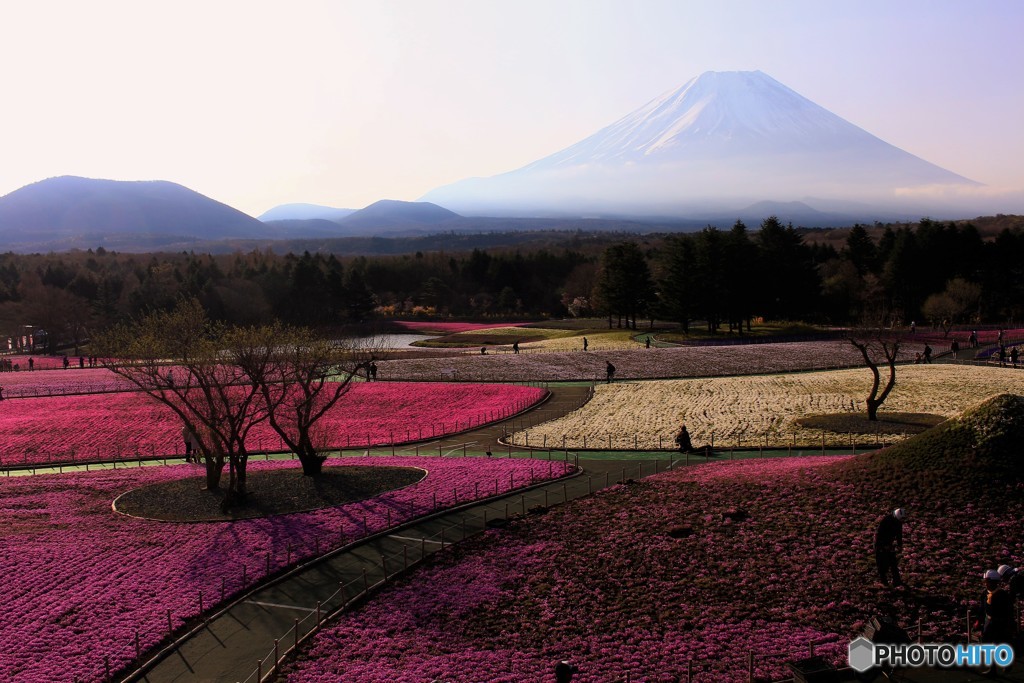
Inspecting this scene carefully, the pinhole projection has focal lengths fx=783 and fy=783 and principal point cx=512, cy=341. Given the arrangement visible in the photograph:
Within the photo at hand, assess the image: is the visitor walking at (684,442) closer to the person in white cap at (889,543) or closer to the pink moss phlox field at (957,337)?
the person in white cap at (889,543)

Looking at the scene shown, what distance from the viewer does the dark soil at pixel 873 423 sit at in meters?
33.6

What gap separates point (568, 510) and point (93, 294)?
121 meters

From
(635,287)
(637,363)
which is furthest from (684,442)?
(635,287)

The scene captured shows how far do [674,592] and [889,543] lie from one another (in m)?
4.60

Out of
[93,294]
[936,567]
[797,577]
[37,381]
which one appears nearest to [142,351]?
[797,577]

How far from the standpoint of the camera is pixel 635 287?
88000 mm

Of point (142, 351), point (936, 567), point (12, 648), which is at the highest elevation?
point (142, 351)

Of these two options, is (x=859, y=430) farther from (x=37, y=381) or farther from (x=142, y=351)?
(x=37, y=381)

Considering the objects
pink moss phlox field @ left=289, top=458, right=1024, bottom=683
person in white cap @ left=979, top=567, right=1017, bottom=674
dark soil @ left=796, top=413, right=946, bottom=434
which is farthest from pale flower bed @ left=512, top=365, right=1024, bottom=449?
person in white cap @ left=979, top=567, right=1017, bottom=674

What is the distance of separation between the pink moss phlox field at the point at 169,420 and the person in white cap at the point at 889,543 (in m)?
25.8

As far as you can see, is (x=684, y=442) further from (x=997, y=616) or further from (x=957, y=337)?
(x=957, y=337)

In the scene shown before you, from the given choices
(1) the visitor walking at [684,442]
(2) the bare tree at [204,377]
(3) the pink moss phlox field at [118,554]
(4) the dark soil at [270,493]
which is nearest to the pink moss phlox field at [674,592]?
(3) the pink moss phlox field at [118,554]

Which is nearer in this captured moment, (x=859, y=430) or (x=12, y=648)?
(x=12, y=648)

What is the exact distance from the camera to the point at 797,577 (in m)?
17.5
